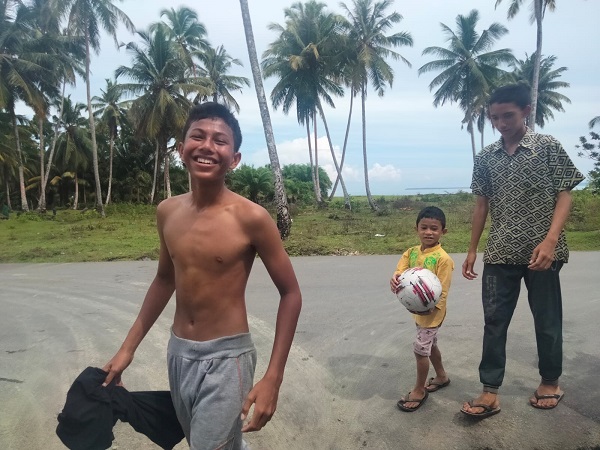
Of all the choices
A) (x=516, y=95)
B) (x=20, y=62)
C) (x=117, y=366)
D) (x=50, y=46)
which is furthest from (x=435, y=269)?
(x=50, y=46)

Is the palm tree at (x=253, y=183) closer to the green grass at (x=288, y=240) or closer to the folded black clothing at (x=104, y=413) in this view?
the green grass at (x=288, y=240)

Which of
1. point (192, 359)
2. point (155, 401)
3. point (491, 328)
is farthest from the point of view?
point (491, 328)

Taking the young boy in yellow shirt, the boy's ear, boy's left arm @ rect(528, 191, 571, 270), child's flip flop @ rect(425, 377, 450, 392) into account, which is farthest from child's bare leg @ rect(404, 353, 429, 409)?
the boy's ear

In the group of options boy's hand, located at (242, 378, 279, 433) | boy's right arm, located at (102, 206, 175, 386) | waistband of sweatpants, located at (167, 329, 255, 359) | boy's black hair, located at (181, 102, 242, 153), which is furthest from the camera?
boy's right arm, located at (102, 206, 175, 386)

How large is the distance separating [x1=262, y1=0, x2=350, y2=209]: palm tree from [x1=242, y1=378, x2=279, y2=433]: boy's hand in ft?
94.6

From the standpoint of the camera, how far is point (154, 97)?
1185 inches

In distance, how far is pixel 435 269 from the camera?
11.1 feet

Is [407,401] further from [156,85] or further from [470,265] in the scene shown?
[156,85]

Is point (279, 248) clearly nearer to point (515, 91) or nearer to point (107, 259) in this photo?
point (515, 91)

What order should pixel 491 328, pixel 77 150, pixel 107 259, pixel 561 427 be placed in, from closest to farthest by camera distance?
pixel 561 427
pixel 491 328
pixel 107 259
pixel 77 150

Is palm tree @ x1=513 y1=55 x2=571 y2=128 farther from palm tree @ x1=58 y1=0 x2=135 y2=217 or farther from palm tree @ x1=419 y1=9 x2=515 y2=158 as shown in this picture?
palm tree @ x1=58 y1=0 x2=135 y2=217

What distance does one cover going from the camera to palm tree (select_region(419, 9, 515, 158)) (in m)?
32.8

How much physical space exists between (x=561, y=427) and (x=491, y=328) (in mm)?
663

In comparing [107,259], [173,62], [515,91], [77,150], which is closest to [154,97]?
[173,62]
